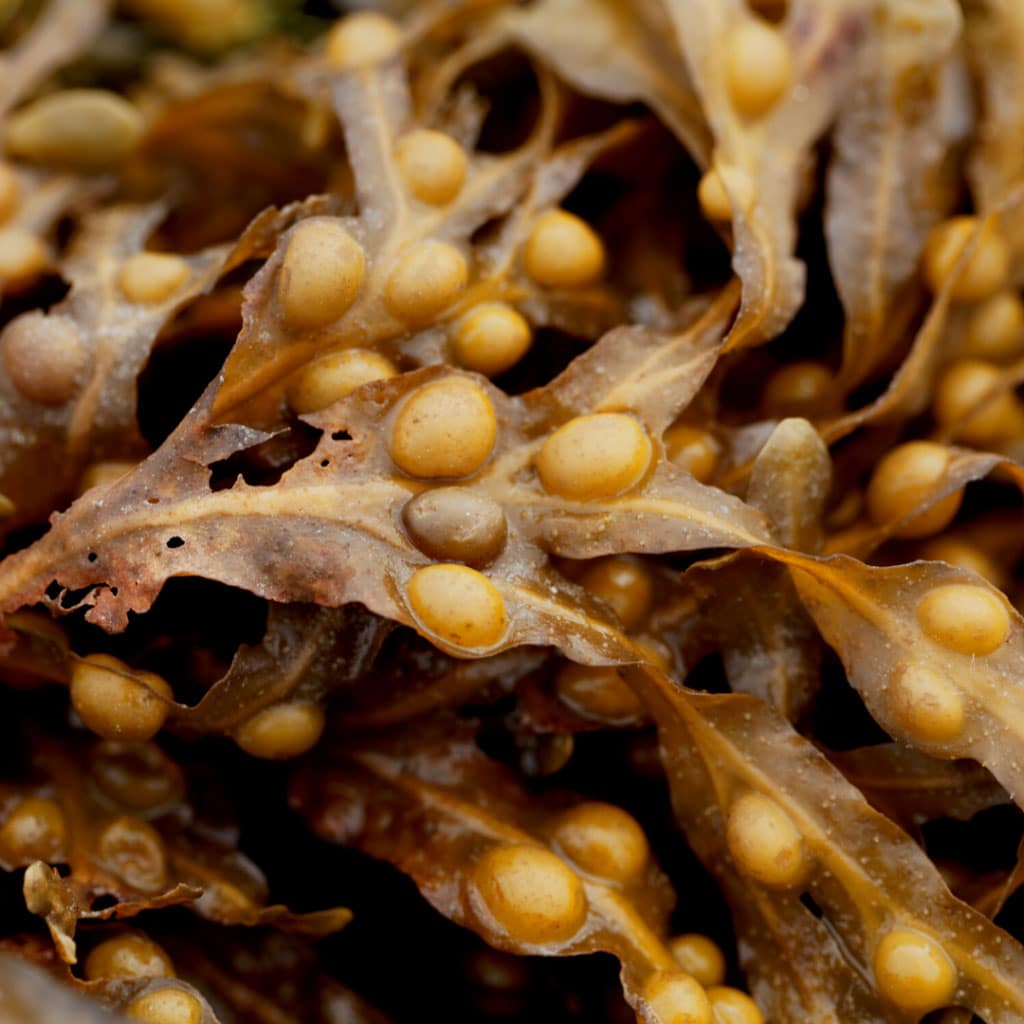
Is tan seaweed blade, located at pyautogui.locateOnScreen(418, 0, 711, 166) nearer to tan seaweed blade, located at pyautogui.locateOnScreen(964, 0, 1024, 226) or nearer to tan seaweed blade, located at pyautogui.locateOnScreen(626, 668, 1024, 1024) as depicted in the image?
tan seaweed blade, located at pyautogui.locateOnScreen(964, 0, 1024, 226)

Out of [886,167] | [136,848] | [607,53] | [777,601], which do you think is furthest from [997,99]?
[136,848]

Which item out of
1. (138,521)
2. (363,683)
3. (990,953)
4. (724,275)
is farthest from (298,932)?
(724,275)

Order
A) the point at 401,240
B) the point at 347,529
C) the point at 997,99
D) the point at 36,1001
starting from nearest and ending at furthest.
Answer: the point at 36,1001 < the point at 347,529 < the point at 401,240 < the point at 997,99

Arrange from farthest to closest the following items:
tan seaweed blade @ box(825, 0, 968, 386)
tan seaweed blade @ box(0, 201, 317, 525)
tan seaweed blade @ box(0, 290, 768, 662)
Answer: tan seaweed blade @ box(825, 0, 968, 386)
tan seaweed blade @ box(0, 201, 317, 525)
tan seaweed blade @ box(0, 290, 768, 662)

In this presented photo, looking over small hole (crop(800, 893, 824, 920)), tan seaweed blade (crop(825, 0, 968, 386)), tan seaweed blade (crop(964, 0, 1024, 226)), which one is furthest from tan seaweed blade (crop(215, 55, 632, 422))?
small hole (crop(800, 893, 824, 920))

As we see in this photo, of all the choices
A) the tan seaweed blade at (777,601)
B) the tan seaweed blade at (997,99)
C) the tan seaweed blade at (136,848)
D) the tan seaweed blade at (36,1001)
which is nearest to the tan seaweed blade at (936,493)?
the tan seaweed blade at (777,601)

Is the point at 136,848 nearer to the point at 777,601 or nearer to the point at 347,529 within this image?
the point at 347,529
